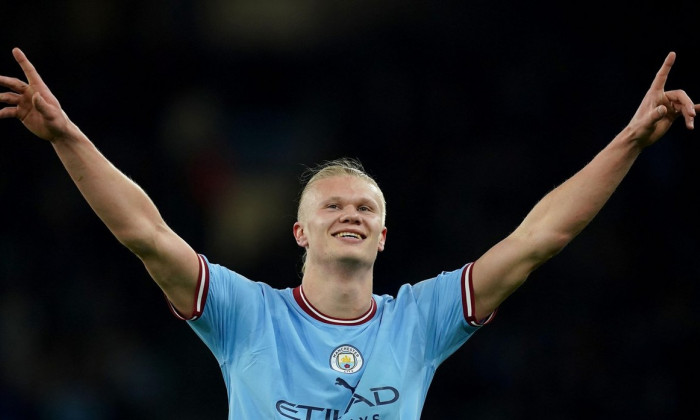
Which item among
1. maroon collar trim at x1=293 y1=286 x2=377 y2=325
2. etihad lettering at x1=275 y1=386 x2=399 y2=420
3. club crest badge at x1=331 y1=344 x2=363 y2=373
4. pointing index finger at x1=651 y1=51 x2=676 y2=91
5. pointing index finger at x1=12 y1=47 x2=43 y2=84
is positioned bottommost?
etihad lettering at x1=275 y1=386 x2=399 y2=420

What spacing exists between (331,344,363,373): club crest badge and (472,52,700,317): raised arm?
696 millimetres

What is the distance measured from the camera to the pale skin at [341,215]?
13.7 ft

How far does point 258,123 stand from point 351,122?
0.95 metres

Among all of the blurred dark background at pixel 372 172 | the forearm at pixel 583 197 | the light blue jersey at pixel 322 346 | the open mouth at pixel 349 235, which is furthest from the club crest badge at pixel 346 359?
the blurred dark background at pixel 372 172

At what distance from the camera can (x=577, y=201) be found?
15.0 ft

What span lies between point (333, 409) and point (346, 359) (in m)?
0.26

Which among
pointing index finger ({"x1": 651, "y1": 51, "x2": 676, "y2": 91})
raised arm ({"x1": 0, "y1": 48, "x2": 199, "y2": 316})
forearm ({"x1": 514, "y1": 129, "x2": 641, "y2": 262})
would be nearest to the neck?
raised arm ({"x1": 0, "y1": 48, "x2": 199, "y2": 316})

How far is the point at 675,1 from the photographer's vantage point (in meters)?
10.6

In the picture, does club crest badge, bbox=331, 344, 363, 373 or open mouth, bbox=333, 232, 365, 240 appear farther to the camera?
open mouth, bbox=333, 232, 365, 240

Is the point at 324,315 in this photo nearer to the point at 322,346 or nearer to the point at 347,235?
the point at 322,346

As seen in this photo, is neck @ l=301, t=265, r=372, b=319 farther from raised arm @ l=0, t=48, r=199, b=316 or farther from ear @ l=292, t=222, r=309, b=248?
raised arm @ l=0, t=48, r=199, b=316

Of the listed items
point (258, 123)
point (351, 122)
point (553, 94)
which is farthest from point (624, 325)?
→ point (258, 123)

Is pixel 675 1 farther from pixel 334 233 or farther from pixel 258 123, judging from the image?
pixel 334 233

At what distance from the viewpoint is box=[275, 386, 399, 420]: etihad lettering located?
4414 millimetres
